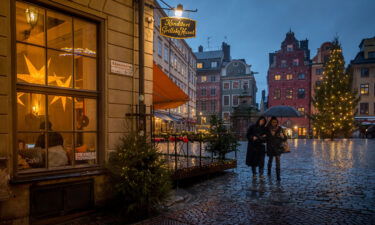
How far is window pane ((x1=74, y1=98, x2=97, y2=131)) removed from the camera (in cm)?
534

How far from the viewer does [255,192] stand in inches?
271

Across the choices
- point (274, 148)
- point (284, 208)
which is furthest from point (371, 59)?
point (284, 208)

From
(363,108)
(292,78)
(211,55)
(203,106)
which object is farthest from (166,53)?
(363,108)

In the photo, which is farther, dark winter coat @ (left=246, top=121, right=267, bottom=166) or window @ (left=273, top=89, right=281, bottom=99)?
window @ (left=273, top=89, right=281, bottom=99)

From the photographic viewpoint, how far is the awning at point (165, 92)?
26.4ft

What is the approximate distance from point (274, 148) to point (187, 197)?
10.9 ft

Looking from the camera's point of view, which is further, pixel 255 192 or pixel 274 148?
pixel 274 148

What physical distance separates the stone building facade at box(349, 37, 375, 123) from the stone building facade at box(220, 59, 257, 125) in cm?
1843

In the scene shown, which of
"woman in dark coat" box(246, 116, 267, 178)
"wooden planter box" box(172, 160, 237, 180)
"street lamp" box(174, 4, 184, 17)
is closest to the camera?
"street lamp" box(174, 4, 184, 17)

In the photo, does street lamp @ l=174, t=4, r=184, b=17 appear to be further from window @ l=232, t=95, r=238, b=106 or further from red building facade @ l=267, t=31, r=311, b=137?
window @ l=232, t=95, r=238, b=106

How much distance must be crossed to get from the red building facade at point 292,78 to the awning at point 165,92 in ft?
140

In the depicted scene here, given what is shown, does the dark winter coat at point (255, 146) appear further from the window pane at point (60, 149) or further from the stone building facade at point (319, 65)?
the stone building facade at point (319, 65)

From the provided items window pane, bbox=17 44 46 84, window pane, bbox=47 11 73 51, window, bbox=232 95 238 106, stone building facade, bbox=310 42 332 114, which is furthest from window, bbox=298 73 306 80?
window pane, bbox=17 44 46 84

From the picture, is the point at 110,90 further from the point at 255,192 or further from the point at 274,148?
the point at 274,148
